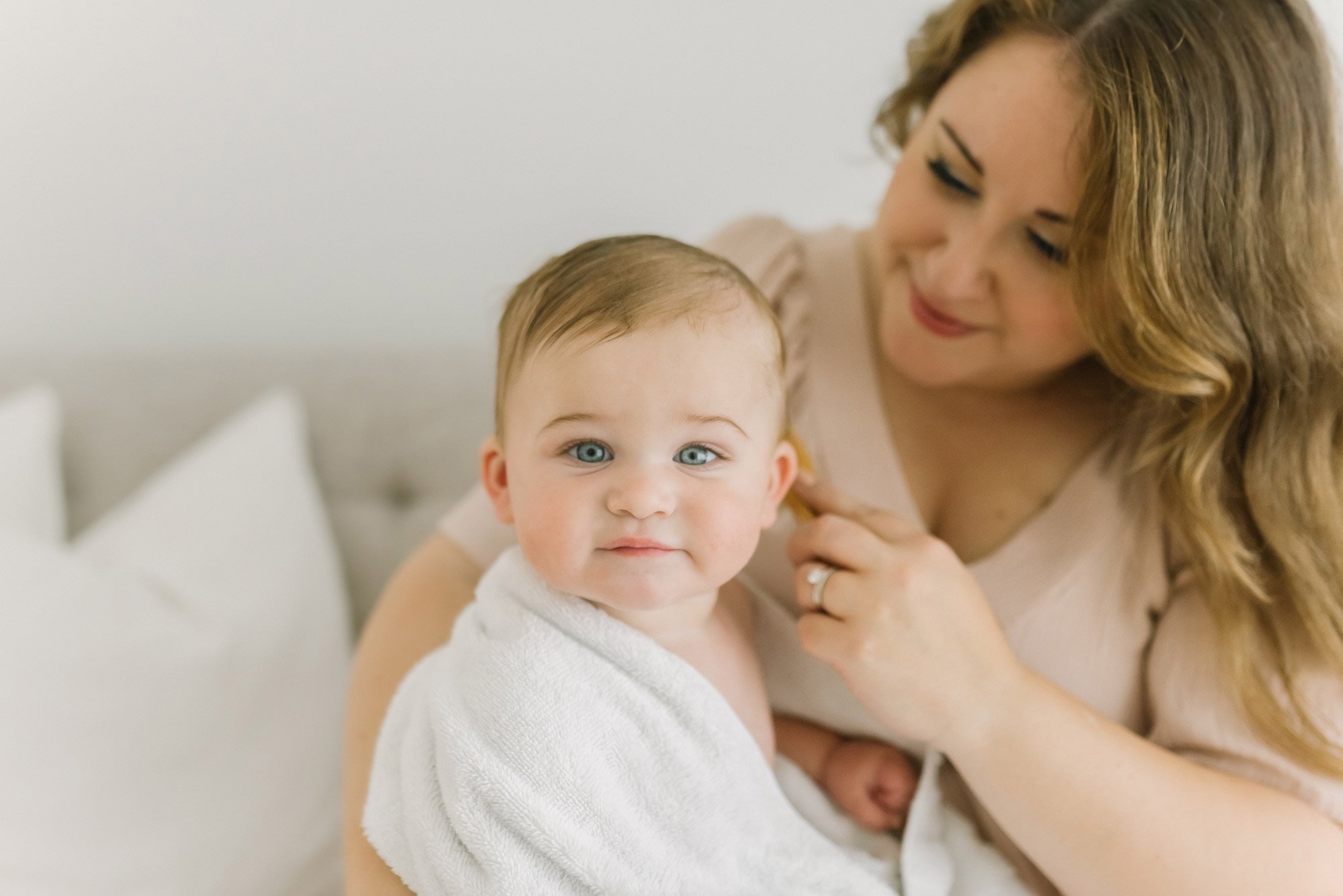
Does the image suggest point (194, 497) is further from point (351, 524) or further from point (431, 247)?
point (431, 247)

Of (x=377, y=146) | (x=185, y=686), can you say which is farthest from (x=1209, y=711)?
(x=377, y=146)

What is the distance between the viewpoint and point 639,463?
0.82 metres

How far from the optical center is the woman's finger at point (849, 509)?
39.2 inches

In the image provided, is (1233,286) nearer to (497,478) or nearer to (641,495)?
(641,495)

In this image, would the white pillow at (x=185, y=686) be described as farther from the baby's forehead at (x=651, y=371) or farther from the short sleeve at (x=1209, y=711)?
the short sleeve at (x=1209, y=711)

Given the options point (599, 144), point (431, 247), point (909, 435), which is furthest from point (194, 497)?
point (909, 435)

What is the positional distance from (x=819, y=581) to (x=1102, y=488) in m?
0.41

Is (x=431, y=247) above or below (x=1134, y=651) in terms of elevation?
above

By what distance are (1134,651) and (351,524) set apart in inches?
46.7

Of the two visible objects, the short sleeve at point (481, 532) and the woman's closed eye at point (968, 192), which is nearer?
the woman's closed eye at point (968, 192)

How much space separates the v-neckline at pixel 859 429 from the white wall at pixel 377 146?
14.2 inches

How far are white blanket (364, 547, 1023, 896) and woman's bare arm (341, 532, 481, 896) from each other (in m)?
0.11

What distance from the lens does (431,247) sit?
1728 mm

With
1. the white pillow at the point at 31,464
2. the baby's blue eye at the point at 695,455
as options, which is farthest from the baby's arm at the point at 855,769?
the white pillow at the point at 31,464
